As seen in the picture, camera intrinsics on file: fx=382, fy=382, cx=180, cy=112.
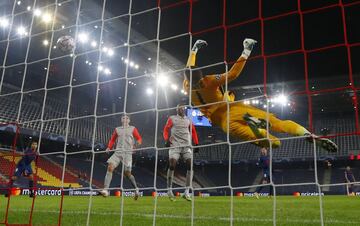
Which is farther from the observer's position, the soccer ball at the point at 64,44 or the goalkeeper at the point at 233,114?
the soccer ball at the point at 64,44

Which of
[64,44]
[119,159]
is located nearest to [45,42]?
[64,44]

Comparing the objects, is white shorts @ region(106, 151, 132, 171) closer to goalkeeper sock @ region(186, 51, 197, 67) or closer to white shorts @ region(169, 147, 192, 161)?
white shorts @ region(169, 147, 192, 161)

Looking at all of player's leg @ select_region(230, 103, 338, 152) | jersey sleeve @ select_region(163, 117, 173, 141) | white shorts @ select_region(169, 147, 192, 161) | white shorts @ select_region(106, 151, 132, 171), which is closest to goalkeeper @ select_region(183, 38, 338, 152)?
player's leg @ select_region(230, 103, 338, 152)

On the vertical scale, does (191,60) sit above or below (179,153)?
above

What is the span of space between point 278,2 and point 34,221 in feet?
19.5

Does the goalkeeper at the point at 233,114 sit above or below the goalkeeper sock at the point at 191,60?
below

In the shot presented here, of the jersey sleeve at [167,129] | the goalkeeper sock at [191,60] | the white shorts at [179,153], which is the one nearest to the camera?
the goalkeeper sock at [191,60]

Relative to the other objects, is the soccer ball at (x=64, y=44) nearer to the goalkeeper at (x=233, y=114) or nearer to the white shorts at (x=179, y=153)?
A: the white shorts at (x=179, y=153)

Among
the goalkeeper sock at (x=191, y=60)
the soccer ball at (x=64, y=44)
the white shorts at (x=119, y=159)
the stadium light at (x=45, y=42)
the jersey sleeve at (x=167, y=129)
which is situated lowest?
the white shorts at (x=119, y=159)

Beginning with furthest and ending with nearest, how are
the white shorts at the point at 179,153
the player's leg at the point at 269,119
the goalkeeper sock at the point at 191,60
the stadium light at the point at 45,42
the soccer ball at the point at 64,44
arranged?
the stadium light at the point at 45,42, the white shorts at the point at 179,153, the soccer ball at the point at 64,44, the player's leg at the point at 269,119, the goalkeeper sock at the point at 191,60

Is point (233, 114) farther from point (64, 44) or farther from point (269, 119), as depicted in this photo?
point (64, 44)

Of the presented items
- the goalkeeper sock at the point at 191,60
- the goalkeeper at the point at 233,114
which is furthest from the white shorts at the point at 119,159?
the goalkeeper sock at the point at 191,60

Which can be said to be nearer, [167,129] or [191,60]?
[191,60]

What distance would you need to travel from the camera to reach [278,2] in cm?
766
